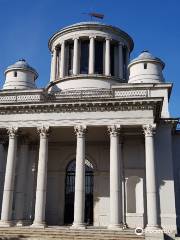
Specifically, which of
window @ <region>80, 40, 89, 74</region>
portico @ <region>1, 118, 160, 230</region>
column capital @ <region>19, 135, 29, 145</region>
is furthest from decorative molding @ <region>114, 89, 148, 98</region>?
window @ <region>80, 40, 89, 74</region>

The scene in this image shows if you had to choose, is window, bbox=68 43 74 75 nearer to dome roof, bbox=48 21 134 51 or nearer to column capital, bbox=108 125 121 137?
dome roof, bbox=48 21 134 51

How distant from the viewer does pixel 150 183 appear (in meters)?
25.4

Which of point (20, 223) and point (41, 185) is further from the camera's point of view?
point (20, 223)

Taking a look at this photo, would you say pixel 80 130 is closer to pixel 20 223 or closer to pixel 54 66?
pixel 20 223

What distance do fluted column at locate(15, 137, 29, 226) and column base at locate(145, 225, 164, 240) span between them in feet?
34.3

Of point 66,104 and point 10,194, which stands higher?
point 66,104

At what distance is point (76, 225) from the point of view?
2508 centimetres

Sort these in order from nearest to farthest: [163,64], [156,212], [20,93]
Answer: [156,212], [20,93], [163,64]

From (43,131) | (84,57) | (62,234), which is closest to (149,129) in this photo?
(43,131)

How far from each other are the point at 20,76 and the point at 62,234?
1811cm

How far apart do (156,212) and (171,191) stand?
3.92 m

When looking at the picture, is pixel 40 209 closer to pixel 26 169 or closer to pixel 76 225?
pixel 76 225

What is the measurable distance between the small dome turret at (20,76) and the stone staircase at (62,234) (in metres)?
15.6

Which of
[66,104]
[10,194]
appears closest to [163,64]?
[66,104]
